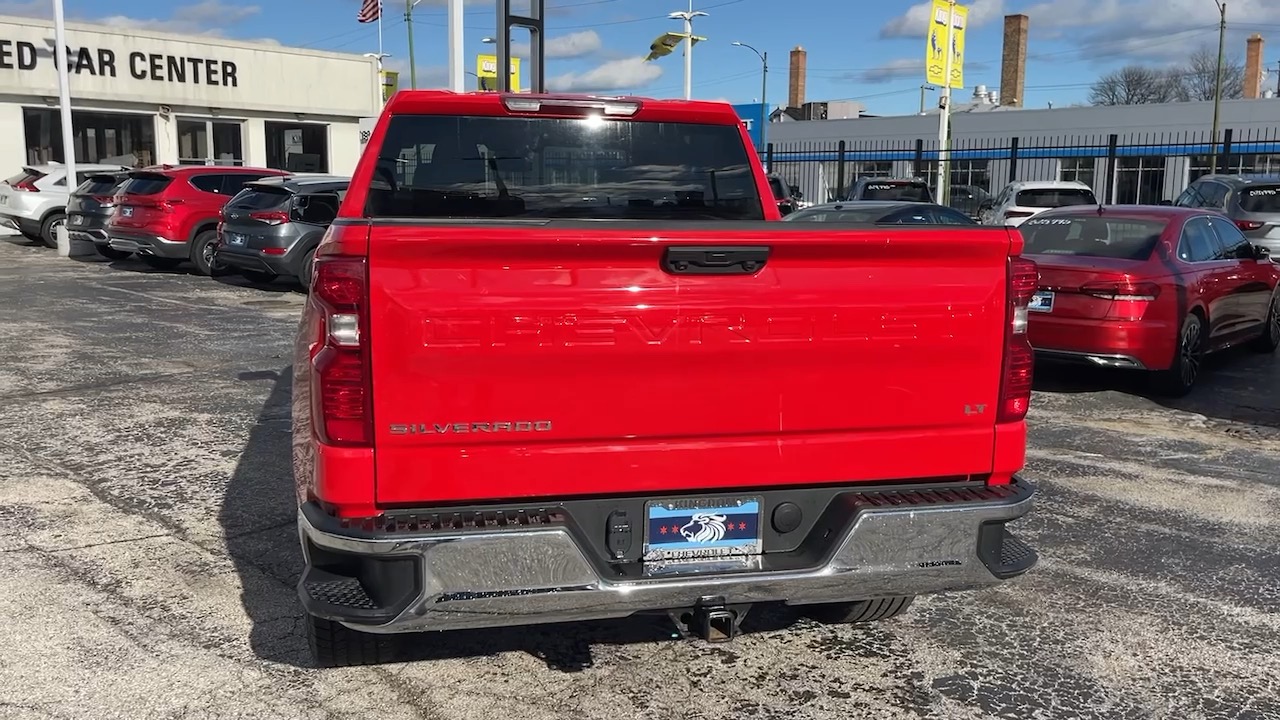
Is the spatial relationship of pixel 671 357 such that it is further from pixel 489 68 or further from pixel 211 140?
pixel 211 140

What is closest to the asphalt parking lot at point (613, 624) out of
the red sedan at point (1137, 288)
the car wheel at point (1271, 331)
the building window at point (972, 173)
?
the red sedan at point (1137, 288)

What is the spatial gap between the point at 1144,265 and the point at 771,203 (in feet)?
16.3

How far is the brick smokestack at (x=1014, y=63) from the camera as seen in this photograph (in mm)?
68125

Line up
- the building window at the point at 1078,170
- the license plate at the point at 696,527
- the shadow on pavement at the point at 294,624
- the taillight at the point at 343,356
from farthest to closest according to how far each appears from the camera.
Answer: the building window at the point at 1078,170 < the shadow on pavement at the point at 294,624 < the license plate at the point at 696,527 < the taillight at the point at 343,356

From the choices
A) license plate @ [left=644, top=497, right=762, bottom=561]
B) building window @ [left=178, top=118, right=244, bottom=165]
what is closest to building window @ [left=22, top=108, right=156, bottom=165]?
building window @ [left=178, top=118, right=244, bottom=165]

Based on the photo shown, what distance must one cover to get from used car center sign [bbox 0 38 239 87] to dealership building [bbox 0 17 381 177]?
27 millimetres

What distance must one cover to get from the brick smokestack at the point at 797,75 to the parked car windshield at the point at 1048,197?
216ft

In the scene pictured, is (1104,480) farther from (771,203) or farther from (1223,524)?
(771,203)

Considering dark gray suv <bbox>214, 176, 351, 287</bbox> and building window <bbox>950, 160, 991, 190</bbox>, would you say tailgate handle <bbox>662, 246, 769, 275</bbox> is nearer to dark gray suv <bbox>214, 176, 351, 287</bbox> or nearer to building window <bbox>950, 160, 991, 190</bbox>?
dark gray suv <bbox>214, 176, 351, 287</bbox>

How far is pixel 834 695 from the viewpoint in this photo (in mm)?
3719

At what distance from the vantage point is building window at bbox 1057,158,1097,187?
4375 cm

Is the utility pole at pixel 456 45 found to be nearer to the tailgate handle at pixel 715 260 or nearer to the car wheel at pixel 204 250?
the car wheel at pixel 204 250

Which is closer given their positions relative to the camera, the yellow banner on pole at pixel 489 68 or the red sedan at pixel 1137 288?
the red sedan at pixel 1137 288

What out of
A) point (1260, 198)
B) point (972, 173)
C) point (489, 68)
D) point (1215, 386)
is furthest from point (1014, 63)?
point (1215, 386)
